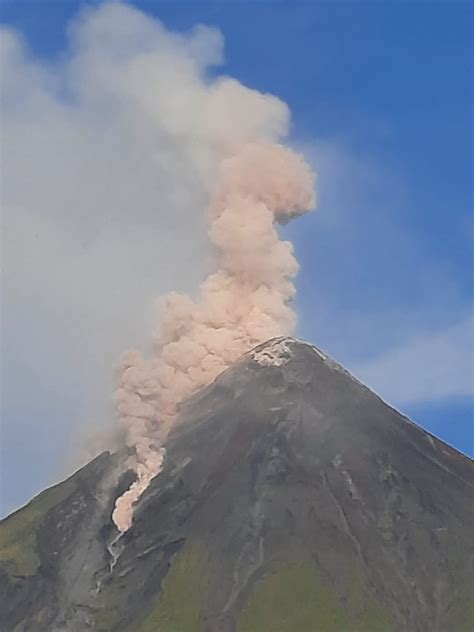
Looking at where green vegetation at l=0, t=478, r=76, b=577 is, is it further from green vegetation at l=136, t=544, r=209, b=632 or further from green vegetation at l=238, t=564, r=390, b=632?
green vegetation at l=238, t=564, r=390, b=632

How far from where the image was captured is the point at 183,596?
15812 centimetres

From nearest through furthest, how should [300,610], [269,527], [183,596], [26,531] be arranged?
[300,610], [183,596], [269,527], [26,531]

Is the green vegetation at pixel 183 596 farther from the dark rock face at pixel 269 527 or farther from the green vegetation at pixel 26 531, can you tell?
the green vegetation at pixel 26 531

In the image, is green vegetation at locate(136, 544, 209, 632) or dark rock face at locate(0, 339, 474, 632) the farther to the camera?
dark rock face at locate(0, 339, 474, 632)

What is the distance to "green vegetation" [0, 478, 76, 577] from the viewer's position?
167250 mm

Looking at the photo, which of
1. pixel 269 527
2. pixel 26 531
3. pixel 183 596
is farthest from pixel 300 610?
pixel 26 531

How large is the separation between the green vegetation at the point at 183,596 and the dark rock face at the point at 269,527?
196mm

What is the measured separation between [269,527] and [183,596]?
13.9 meters

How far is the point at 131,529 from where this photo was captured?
16612 cm

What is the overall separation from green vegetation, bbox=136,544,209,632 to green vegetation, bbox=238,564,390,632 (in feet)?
20.4

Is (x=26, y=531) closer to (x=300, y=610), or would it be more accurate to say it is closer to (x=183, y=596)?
(x=183, y=596)

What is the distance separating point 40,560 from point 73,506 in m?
8.94

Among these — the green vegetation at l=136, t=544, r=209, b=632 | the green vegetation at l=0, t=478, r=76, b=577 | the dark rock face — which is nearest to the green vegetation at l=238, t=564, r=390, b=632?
the dark rock face

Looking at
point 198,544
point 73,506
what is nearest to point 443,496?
point 198,544
